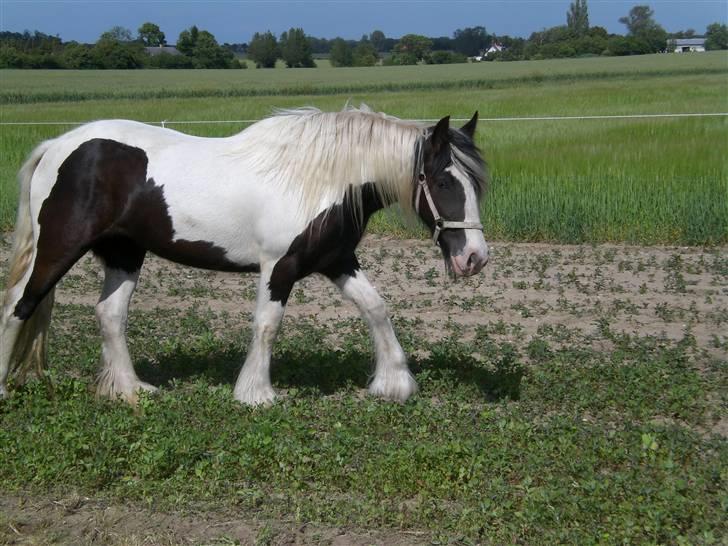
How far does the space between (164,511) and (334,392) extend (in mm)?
1925

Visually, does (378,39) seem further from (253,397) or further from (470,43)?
(253,397)

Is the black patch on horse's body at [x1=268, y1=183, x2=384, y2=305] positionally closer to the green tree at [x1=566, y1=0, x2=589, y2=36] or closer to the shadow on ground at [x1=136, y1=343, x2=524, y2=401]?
the shadow on ground at [x1=136, y1=343, x2=524, y2=401]

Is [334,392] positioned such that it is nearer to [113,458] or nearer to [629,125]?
[113,458]

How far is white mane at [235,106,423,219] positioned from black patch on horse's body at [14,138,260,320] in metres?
0.57

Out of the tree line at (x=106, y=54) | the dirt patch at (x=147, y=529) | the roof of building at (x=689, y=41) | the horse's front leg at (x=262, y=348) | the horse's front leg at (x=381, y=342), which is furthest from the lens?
the roof of building at (x=689, y=41)

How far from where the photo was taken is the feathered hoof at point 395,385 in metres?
5.73

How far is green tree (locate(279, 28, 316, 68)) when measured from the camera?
206 feet

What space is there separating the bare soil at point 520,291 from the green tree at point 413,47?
189 ft

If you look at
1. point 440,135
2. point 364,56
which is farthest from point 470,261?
point 364,56

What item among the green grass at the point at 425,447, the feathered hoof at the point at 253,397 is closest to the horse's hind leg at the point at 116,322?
the green grass at the point at 425,447

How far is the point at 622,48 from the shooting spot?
63094 millimetres

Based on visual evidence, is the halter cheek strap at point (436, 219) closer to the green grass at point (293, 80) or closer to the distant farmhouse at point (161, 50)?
the green grass at point (293, 80)

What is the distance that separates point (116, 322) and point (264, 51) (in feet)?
191

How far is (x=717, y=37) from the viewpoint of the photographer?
65.2 metres
